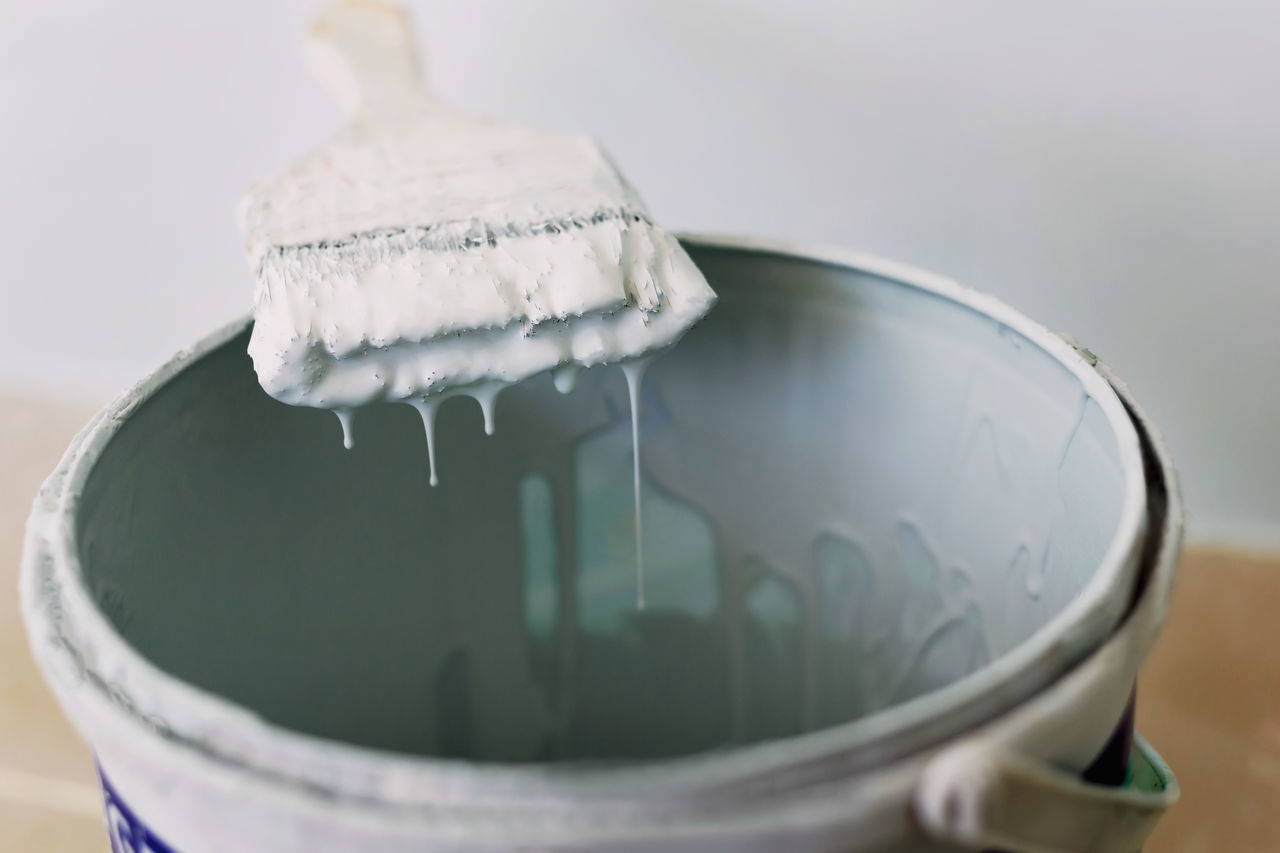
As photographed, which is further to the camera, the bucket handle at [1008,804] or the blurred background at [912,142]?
the blurred background at [912,142]

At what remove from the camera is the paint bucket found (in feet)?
1.09

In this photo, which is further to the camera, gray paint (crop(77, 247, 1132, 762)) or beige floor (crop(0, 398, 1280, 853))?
beige floor (crop(0, 398, 1280, 853))

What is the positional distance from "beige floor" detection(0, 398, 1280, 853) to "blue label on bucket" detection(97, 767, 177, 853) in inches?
17.5

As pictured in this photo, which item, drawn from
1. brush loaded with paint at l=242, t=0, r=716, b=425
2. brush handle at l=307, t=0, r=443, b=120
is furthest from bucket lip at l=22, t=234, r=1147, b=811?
brush handle at l=307, t=0, r=443, b=120

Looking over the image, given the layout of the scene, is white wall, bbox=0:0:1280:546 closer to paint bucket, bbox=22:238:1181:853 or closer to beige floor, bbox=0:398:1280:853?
beige floor, bbox=0:398:1280:853

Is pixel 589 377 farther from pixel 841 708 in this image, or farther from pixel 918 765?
pixel 918 765

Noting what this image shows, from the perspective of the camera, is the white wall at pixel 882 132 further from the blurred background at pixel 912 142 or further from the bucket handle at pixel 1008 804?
the bucket handle at pixel 1008 804

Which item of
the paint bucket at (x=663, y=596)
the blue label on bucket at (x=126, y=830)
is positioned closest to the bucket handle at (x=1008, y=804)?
the paint bucket at (x=663, y=596)

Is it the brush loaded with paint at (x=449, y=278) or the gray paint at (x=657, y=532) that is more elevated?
the brush loaded with paint at (x=449, y=278)

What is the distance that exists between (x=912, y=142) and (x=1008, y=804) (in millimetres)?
630

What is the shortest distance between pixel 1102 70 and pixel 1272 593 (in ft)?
1.60

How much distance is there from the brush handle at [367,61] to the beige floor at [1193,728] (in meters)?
0.57

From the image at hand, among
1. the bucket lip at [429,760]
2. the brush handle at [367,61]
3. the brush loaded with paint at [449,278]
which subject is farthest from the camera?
the brush handle at [367,61]

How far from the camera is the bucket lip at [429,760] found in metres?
0.32
